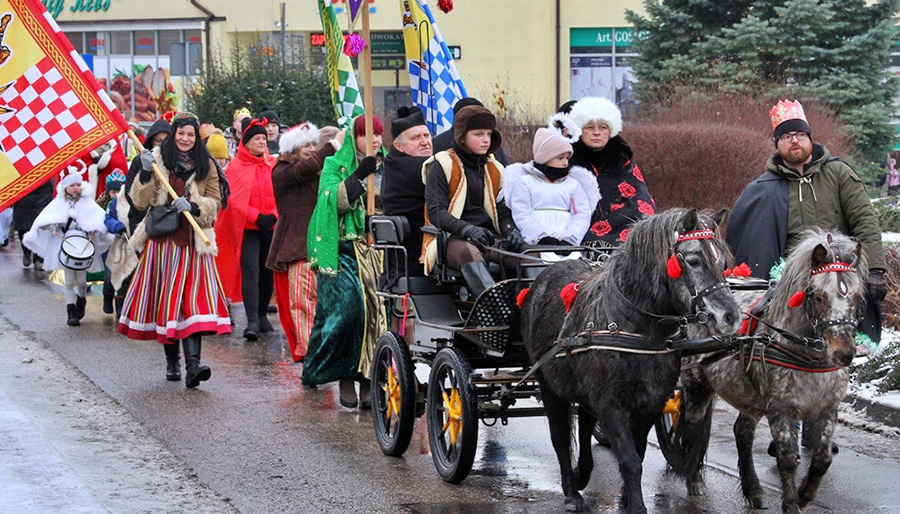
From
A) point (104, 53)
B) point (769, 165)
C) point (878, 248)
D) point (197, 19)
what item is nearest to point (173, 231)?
point (769, 165)

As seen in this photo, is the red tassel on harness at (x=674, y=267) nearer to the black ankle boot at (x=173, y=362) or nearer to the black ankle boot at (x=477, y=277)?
the black ankle boot at (x=477, y=277)

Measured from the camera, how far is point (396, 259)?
8156mm

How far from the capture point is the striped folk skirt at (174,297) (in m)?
10.3

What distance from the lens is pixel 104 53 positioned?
42062 millimetres

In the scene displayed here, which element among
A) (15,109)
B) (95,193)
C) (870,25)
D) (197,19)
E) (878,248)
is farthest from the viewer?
(197,19)

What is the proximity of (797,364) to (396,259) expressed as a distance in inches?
109

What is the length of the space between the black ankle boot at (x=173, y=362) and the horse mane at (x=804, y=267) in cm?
557

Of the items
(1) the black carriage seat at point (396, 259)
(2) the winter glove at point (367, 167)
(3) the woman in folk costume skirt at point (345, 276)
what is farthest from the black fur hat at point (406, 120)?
(1) the black carriage seat at point (396, 259)

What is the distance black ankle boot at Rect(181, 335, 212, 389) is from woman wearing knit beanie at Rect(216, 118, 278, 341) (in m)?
2.69

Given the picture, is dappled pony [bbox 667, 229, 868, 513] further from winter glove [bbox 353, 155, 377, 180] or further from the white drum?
the white drum

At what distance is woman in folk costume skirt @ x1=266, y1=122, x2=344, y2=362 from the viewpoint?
10516 millimetres

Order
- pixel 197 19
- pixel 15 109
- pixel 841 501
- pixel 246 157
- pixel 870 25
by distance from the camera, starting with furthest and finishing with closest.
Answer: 1. pixel 197 19
2. pixel 870 25
3. pixel 246 157
4. pixel 15 109
5. pixel 841 501

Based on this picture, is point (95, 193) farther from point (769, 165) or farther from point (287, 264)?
point (769, 165)

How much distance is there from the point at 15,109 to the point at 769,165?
5.62 metres
